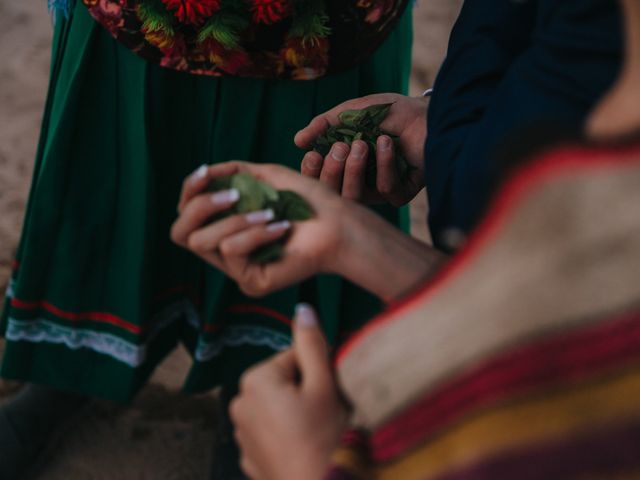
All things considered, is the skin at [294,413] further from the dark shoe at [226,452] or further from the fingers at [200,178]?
the dark shoe at [226,452]

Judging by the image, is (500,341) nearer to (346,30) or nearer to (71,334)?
(346,30)

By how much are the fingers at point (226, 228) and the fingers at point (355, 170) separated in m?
0.26

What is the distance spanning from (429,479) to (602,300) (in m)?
0.17

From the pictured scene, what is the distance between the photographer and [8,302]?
52.9 inches

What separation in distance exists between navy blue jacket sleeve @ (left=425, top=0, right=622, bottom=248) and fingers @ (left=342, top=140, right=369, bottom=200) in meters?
0.13

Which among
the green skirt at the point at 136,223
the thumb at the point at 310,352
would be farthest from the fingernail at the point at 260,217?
the green skirt at the point at 136,223

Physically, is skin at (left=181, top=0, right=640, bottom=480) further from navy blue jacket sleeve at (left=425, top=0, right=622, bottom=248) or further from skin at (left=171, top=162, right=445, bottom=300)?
navy blue jacket sleeve at (left=425, top=0, right=622, bottom=248)

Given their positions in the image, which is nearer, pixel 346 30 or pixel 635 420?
pixel 635 420

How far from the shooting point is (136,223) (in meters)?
1.20

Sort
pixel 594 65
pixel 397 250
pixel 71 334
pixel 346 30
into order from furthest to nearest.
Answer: pixel 71 334 < pixel 346 30 < pixel 397 250 < pixel 594 65

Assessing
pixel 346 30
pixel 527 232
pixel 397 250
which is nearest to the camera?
pixel 527 232

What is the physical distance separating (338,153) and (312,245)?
27 centimetres

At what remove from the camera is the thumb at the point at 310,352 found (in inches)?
20.9

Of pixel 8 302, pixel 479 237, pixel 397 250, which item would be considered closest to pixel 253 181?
pixel 397 250
